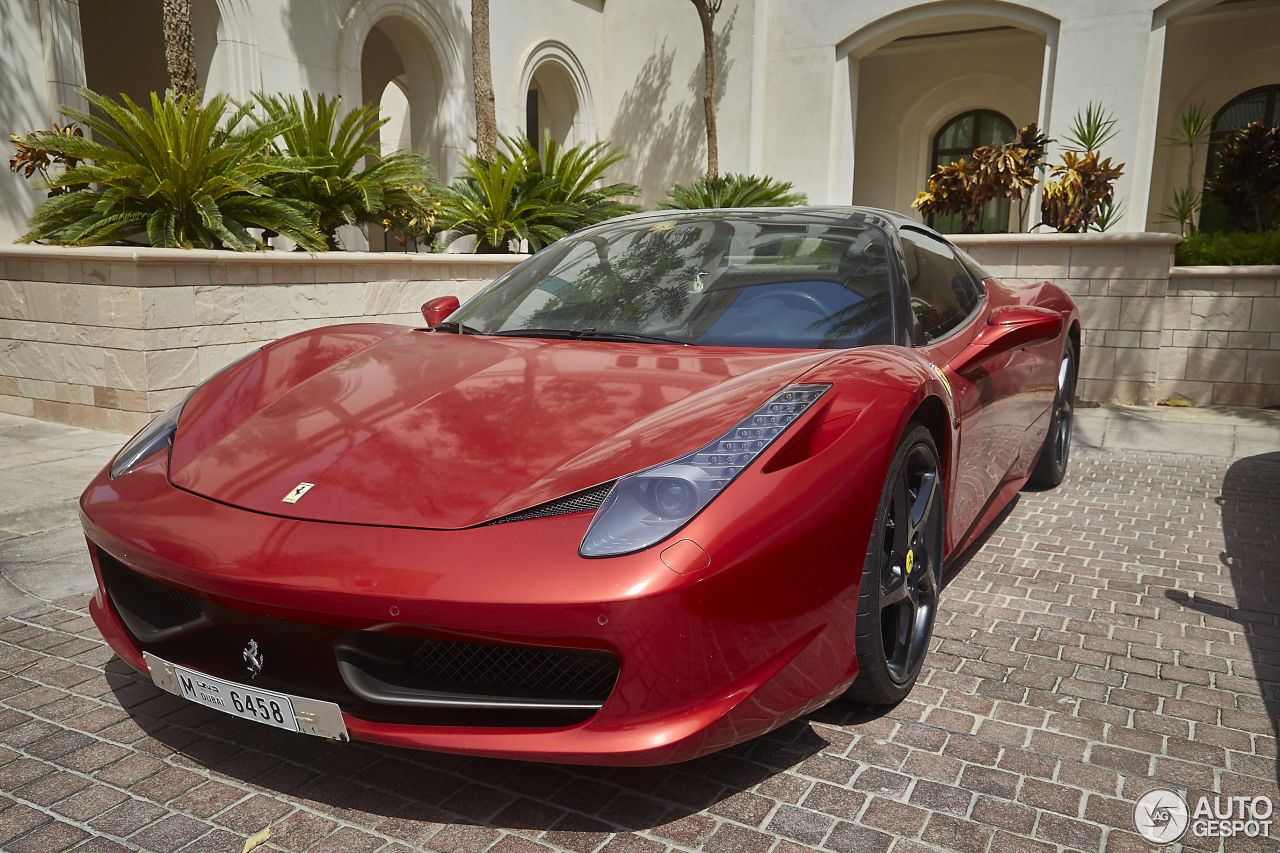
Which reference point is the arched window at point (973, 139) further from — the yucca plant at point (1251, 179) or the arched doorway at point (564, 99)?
the yucca plant at point (1251, 179)

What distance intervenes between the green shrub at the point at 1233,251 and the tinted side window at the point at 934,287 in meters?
5.73

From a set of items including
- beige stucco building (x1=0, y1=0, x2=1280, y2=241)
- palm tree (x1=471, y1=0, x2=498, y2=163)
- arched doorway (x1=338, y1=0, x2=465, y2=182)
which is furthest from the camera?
arched doorway (x1=338, y1=0, x2=465, y2=182)

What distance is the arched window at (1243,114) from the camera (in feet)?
52.7

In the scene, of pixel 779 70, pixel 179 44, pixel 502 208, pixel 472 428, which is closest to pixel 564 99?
pixel 779 70

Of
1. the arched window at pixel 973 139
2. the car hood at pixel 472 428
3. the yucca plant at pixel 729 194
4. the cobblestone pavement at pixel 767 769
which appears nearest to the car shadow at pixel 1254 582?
the cobblestone pavement at pixel 767 769

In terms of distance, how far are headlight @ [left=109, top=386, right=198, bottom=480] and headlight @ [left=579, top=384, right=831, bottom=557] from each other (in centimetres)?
135

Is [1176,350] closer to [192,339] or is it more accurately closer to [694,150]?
[192,339]

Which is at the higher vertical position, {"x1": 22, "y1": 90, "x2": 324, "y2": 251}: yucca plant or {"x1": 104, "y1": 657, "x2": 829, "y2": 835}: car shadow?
{"x1": 22, "y1": 90, "x2": 324, "y2": 251}: yucca plant

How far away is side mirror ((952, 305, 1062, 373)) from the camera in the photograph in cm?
340

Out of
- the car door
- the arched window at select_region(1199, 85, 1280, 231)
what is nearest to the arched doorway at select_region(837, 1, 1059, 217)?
the arched window at select_region(1199, 85, 1280, 231)

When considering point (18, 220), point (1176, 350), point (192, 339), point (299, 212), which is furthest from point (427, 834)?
point (18, 220)

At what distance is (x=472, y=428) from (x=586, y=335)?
2.66 feet

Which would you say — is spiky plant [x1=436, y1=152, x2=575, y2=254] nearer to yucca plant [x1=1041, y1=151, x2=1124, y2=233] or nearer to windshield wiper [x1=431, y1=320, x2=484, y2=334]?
yucca plant [x1=1041, y1=151, x2=1124, y2=233]

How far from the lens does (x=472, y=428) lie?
2.39m
